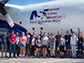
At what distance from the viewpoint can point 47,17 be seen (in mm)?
9570

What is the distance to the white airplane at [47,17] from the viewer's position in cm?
880

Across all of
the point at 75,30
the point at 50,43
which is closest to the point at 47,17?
the point at 75,30

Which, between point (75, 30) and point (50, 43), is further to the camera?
point (75, 30)

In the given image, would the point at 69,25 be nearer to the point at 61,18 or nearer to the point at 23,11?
the point at 61,18

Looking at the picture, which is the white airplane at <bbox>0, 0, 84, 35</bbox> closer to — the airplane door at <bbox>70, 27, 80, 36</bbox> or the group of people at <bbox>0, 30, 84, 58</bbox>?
the airplane door at <bbox>70, 27, 80, 36</bbox>

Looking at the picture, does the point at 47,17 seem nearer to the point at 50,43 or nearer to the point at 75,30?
the point at 75,30

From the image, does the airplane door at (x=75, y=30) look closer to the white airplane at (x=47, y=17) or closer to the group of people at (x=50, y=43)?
the white airplane at (x=47, y=17)

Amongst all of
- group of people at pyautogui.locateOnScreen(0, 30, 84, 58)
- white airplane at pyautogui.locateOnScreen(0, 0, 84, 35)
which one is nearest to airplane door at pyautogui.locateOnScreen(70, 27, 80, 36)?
white airplane at pyautogui.locateOnScreen(0, 0, 84, 35)

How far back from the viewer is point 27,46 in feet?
26.3

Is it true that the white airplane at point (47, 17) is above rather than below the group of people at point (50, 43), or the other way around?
above

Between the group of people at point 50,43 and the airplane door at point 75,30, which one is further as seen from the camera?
the airplane door at point 75,30

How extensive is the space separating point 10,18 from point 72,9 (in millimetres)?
5319

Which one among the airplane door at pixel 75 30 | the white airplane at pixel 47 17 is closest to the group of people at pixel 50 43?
the airplane door at pixel 75 30

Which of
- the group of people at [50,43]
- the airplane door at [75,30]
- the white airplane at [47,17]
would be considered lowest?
the group of people at [50,43]
